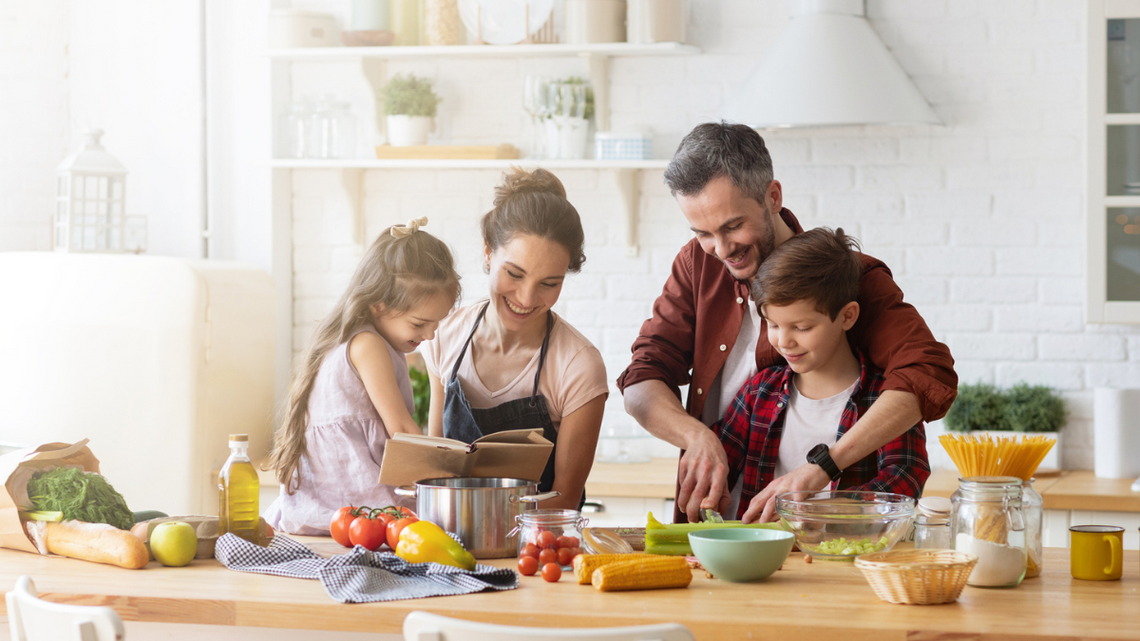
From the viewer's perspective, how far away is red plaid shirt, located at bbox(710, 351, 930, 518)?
1.99 meters

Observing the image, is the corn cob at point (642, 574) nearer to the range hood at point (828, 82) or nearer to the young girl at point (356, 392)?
the young girl at point (356, 392)

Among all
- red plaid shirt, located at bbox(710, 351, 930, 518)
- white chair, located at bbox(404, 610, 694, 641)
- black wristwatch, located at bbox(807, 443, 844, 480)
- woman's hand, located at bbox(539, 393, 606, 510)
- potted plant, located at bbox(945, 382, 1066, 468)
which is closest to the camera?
white chair, located at bbox(404, 610, 694, 641)

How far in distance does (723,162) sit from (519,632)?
102 cm

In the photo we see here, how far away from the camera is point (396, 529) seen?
5.51 feet

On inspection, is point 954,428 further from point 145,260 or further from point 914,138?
point 145,260

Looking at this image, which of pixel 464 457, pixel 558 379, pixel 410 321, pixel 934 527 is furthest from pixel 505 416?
pixel 934 527

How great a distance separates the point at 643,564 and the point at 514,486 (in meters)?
0.30

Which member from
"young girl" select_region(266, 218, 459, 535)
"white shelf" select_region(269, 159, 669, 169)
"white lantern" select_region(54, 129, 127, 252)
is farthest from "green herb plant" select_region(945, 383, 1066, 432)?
"white lantern" select_region(54, 129, 127, 252)

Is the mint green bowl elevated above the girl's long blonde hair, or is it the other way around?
the girl's long blonde hair

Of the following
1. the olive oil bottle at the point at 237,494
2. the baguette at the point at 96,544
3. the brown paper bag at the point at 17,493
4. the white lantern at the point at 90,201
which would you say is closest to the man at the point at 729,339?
the olive oil bottle at the point at 237,494

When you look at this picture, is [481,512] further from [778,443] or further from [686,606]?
[778,443]

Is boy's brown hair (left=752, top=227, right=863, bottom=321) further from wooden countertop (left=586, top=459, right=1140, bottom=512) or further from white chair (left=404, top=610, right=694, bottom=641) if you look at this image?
wooden countertop (left=586, top=459, right=1140, bottom=512)

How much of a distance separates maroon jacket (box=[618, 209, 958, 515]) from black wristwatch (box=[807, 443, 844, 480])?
0.20m

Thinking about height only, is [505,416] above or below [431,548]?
above
